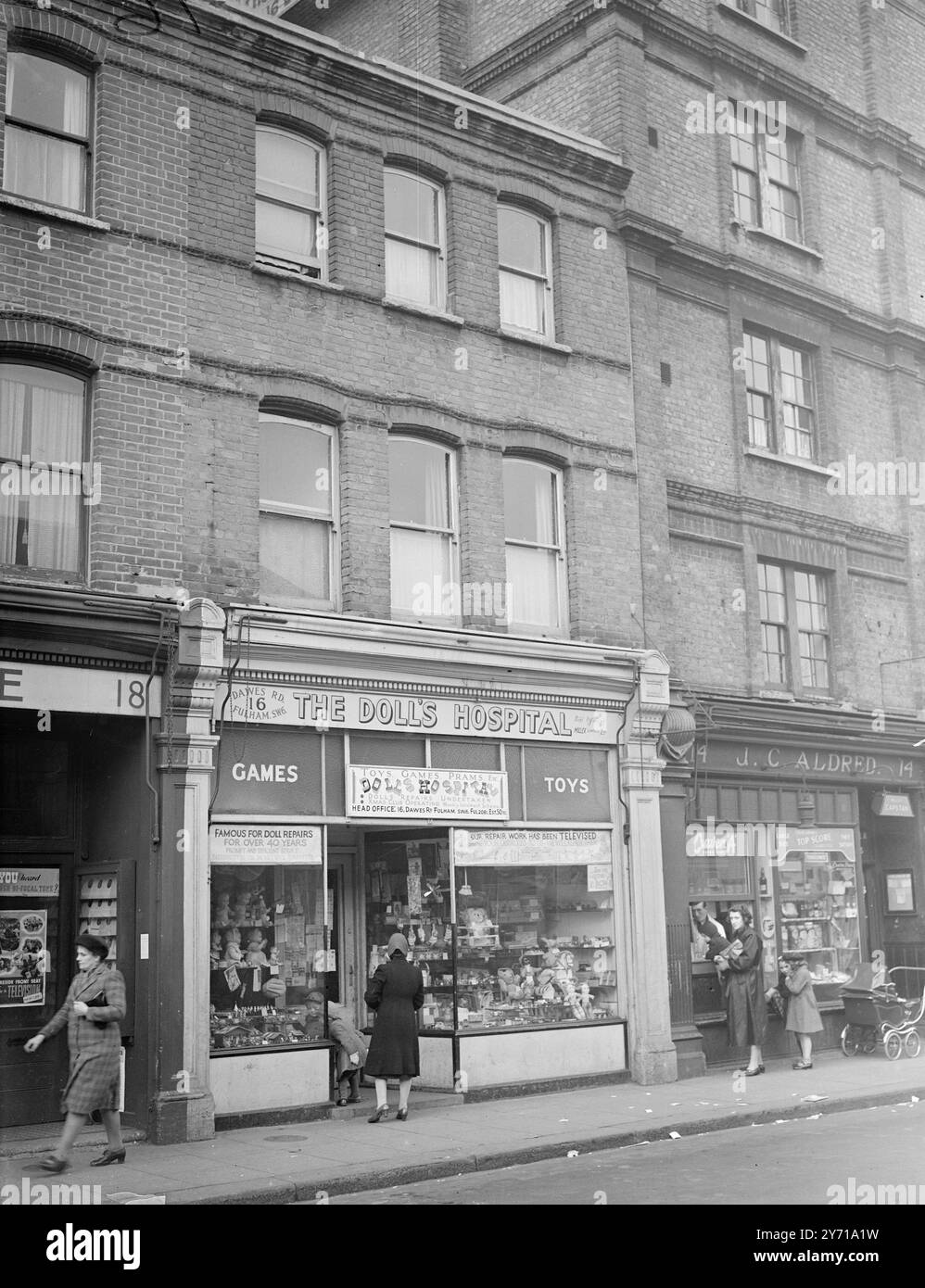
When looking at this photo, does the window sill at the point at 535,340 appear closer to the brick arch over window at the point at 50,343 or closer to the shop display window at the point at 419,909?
the brick arch over window at the point at 50,343

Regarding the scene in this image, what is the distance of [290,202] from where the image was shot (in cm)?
1598

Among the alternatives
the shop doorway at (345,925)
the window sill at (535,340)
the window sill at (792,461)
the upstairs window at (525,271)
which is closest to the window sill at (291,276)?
the window sill at (535,340)

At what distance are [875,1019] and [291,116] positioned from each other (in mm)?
13794

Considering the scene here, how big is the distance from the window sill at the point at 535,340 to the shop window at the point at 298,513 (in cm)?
301

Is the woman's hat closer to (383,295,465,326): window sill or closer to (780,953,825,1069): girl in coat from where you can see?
(383,295,465,326): window sill

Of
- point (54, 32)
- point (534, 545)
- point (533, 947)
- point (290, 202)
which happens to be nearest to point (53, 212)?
point (54, 32)

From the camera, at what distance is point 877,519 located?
22969 mm

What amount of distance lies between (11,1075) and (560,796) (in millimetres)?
7036

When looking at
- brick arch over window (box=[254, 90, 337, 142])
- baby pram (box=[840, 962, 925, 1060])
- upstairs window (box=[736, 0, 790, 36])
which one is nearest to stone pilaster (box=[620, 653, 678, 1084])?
baby pram (box=[840, 962, 925, 1060])

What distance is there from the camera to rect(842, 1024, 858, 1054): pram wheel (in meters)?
19.8

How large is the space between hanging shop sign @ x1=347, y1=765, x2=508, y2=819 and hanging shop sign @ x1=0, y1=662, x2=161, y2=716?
8.64ft

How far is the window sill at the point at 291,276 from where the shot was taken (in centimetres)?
1530
